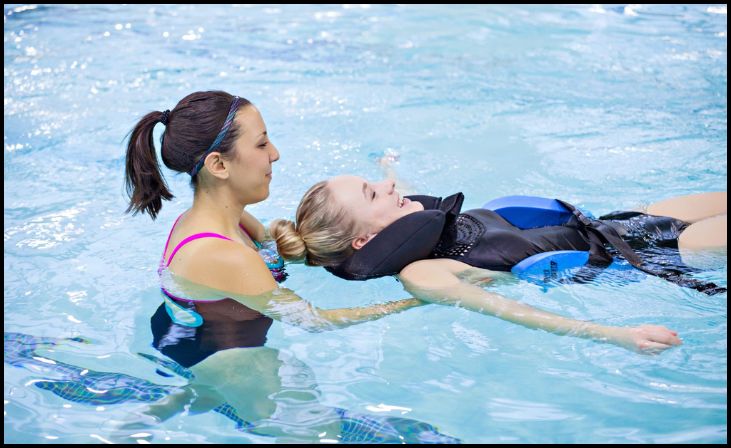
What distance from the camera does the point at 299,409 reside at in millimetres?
3350

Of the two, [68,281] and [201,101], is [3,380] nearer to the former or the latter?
[68,281]

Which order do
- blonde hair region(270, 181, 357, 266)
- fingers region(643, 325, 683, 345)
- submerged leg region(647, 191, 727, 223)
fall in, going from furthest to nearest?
submerged leg region(647, 191, 727, 223), blonde hair region(270, 181, 357, 266), fingers region(643, 325, 683, 345)

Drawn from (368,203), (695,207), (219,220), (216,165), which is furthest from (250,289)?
(695,207)

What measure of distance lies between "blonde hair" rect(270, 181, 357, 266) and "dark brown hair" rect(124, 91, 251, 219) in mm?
638

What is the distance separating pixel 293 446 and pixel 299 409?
22 centimetres

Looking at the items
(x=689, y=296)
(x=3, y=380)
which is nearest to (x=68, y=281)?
(x=3, y=380)

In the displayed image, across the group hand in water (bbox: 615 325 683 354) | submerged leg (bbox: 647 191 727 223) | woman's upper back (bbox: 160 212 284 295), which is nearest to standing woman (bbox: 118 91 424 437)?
woman's upper back (bbox: 160 212 284 295)

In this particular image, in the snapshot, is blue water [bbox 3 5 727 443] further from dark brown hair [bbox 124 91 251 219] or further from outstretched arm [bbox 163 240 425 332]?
dark brown hair [bbox 124 91 251 219]

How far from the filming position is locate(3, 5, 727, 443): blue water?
137 inches

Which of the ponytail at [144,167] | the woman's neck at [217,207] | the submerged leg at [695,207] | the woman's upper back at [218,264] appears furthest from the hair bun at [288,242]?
the submerged leg at [695,207]

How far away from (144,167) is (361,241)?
120 centimetres

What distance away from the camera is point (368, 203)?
13.7 feet

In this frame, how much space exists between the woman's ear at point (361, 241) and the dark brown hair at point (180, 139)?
89cm

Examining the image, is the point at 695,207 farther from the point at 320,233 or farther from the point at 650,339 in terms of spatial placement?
the point at 320,233
